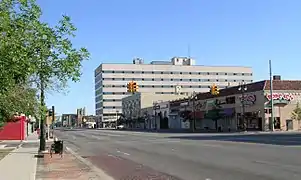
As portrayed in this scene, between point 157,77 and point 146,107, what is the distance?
119 ft

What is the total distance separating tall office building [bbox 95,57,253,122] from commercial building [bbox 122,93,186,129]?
41.1 ft

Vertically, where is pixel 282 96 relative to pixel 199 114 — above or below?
above

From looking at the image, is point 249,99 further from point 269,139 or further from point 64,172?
point 64,172

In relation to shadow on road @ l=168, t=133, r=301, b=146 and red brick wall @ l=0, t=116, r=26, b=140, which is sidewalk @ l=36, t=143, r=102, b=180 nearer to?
shadow on road @ l=168, t=133, r=301, b=146

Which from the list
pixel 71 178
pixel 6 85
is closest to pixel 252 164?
pixel 71 178

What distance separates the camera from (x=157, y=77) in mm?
186625

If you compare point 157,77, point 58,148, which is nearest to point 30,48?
point 58,148

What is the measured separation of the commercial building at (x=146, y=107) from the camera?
136950 millimetres

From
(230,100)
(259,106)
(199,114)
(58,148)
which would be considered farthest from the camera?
(199,114)

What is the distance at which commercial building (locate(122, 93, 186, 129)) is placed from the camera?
13695 cm

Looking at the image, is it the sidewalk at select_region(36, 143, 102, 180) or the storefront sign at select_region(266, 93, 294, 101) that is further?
the storefront sign at select_region(266, 93, 294, 101)

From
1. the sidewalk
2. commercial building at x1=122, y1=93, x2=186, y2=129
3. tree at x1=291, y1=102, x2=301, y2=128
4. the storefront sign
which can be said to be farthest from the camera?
commercial building at x1=122, y1=93, x2=186, y2=129

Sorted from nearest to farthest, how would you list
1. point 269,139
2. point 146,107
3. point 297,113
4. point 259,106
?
point 269,139, point 297,113, point 259,106, point 146,107

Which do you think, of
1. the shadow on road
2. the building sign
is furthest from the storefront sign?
the shadow on road
